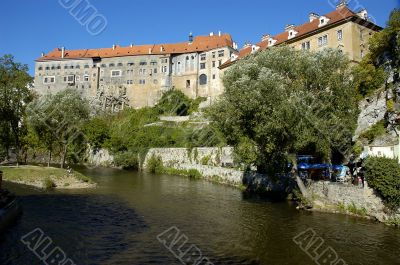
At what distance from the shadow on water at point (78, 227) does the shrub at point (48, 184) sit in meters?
4.64

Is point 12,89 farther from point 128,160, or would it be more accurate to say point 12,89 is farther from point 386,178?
point 386,178

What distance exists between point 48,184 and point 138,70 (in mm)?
68706

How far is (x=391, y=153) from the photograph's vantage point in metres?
26.6

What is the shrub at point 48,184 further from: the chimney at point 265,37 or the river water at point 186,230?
the chimney at point 265,37

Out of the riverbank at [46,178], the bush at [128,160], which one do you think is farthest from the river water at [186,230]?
the bush at [128,160]

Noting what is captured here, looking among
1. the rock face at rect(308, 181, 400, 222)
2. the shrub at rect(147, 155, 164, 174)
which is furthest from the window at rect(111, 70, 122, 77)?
the rock face at rect(308, 181, 400, 222)

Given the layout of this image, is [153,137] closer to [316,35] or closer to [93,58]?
[316,35]

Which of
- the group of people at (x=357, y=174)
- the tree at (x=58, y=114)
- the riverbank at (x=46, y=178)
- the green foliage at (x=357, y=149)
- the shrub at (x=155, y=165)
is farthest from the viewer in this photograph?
the shrub at (x=155, y=165)

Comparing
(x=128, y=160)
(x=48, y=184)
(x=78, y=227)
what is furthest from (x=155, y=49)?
(x=78, y=227)

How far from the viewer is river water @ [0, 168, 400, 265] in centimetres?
1623

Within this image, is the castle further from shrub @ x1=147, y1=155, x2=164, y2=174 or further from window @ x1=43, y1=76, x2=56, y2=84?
shrub @ x1=147, y1=155, x2=164, y2=174

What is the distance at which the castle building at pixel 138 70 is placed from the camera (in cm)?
9075

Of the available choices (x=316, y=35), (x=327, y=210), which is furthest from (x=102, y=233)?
(x=316, y=35)

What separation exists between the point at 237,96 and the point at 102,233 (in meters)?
13.5
